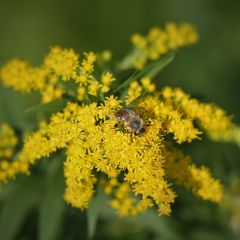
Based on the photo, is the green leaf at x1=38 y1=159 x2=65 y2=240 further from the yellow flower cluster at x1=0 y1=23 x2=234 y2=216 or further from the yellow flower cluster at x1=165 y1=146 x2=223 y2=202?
the yellow flower cluster at x1=165 y1=146 x2=223 y2=202

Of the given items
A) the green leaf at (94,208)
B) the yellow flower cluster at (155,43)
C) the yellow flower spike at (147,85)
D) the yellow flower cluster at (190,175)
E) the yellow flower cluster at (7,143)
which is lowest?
the green leaf at (94,208)

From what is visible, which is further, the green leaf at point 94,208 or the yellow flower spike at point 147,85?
the yellow flower spike at point 147,85

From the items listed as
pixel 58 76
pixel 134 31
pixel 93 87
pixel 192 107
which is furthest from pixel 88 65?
pixel 134 31

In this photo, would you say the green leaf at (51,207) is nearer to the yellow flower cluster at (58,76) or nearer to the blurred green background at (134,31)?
the yellow flower cluster at (58,76)

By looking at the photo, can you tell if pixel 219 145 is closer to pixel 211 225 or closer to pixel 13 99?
pixel 211 225

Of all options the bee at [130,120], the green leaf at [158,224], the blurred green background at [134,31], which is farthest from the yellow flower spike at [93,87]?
the blurred green background at [134,31]

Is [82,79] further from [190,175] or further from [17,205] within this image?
[17,205]

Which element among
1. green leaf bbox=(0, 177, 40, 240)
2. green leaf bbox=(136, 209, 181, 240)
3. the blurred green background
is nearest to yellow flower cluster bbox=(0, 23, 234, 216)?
green leaf bbox=(0, 177, 40, 240)
